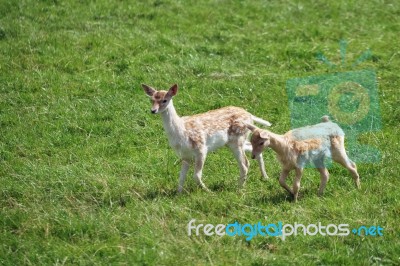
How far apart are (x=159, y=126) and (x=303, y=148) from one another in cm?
339

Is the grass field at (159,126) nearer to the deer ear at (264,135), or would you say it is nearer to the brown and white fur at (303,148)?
the brown and white fur at (303,148)

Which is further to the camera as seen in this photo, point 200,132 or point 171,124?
point 200,132

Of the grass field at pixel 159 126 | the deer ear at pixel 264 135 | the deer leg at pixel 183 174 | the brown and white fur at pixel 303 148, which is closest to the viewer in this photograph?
the grass field at pixel 159 126

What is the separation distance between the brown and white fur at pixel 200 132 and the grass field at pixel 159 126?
1.14 feet

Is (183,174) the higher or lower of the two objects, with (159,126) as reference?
higher

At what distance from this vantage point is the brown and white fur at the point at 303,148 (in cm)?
884

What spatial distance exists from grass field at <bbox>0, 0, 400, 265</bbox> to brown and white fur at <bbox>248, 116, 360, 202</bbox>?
281 millimetres

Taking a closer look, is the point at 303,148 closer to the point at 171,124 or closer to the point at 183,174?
the point at 183,174

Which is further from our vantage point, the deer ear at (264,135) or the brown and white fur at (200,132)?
the brown and white fur at (200,132)

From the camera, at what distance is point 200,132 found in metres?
9.48

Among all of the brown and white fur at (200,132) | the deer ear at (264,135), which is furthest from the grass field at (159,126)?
the deer ear at (264,135)

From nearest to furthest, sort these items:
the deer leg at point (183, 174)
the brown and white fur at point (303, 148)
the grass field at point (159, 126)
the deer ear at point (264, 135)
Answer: the grass field at point (159, 126)
the deer ear at point (264, 135)
the brown and white fur at point (303, 148)
the deer leg at point (183, 174)

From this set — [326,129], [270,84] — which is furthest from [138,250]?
[270,84]

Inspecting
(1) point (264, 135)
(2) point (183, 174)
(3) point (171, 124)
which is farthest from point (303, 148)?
(3) point (171, 124)
